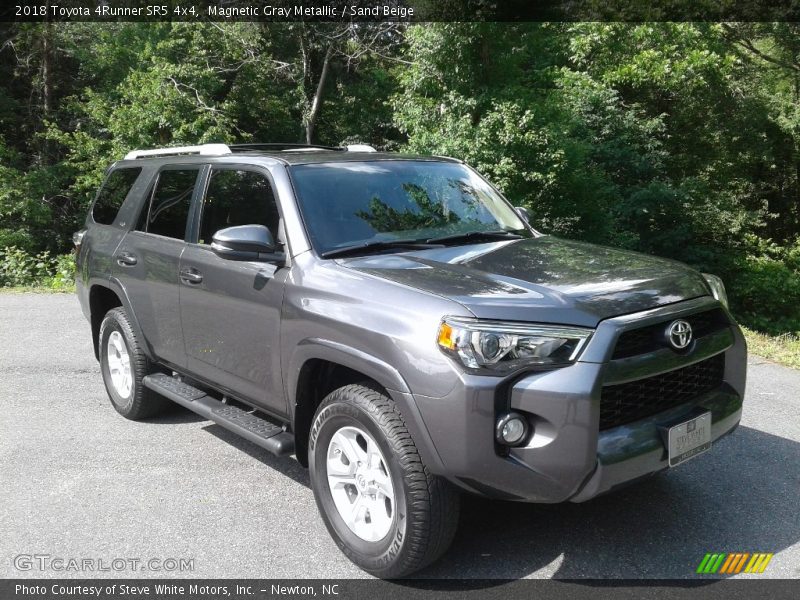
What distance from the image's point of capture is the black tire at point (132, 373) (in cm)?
543

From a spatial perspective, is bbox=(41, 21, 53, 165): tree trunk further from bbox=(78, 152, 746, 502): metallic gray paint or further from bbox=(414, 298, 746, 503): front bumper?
bbox=(414, 298, 746, 503): front bumper

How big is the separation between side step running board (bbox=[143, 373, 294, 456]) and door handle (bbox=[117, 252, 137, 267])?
83 centimetres

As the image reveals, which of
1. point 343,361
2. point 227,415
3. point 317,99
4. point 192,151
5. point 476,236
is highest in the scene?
point 317,99

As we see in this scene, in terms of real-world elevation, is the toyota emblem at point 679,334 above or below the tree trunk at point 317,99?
below

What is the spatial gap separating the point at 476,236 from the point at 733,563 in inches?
84.5

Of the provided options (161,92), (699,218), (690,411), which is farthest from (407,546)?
(699,218)

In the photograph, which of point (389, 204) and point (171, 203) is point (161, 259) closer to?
point (171, 203)

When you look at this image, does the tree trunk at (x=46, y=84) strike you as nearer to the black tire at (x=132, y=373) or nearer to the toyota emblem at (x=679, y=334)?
the black tire at (x=132, y=373)

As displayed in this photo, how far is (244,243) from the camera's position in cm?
380

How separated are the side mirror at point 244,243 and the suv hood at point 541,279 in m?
0.43

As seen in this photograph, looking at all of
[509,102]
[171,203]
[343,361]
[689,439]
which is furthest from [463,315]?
[509,102]

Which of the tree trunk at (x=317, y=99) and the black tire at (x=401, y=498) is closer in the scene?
the black tire at (x=401, y=498)

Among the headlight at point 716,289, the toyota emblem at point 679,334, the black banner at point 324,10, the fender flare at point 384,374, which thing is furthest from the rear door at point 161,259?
the black banner at point 324,10

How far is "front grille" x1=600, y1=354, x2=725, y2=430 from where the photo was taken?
3125mm
